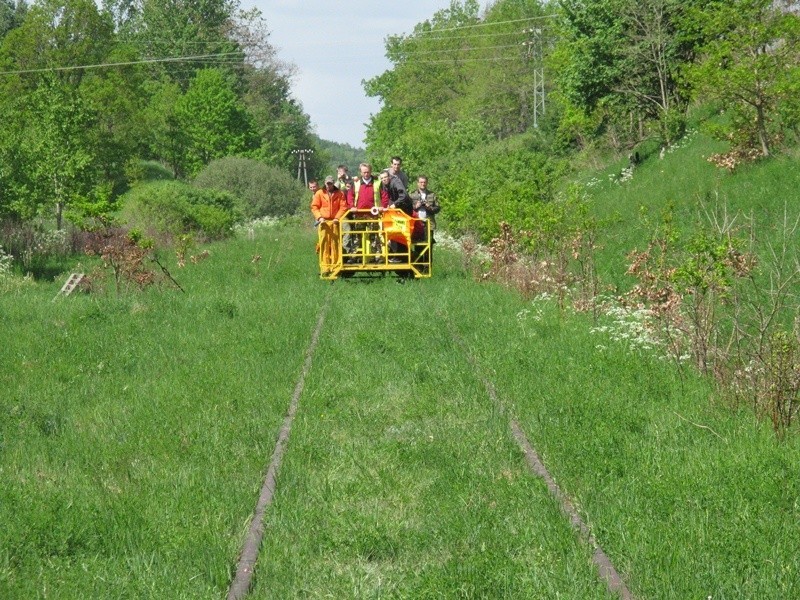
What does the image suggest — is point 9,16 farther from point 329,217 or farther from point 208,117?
point 329,217

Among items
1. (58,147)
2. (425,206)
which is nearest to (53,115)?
(58,147)

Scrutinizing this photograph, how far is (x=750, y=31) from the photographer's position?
25922 mm

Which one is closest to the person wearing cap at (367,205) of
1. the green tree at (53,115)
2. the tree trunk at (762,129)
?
the tree trunk at (762,129)

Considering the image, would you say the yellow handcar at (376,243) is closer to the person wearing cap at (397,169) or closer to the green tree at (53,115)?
Answer: the person wearing cap at (397,169)

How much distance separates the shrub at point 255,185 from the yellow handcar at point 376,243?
45.6 m

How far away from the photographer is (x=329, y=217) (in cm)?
2419

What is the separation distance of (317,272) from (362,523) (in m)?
19.0

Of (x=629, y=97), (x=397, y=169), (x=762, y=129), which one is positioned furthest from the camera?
(x=629, y=97)

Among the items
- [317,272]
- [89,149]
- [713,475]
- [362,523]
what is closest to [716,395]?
[713,475]

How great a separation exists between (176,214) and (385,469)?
3691 centimetres

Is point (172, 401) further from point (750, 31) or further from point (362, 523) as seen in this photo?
point (750, 31)

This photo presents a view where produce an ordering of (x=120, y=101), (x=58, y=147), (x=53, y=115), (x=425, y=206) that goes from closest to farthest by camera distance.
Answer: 1. (x=425, y=206)
2. (x=58, y=147)
3. (x=53, y=115)
4. (x=120, y=101)

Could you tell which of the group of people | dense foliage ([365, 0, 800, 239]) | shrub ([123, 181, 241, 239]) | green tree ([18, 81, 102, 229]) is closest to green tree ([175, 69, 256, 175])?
dense foliage ([365, 0, 800, 239])

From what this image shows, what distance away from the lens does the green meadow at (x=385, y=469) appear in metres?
5.48
